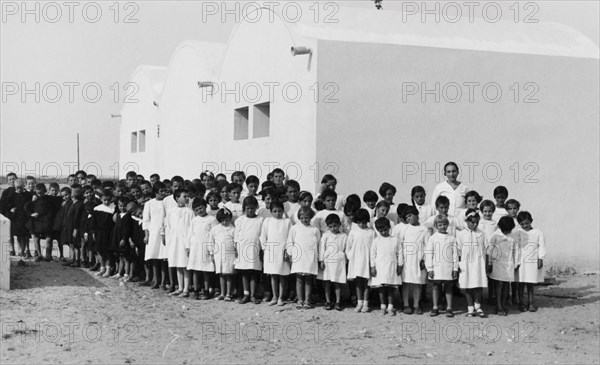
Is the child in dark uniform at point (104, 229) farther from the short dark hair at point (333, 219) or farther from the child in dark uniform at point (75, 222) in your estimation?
the short dark hair at point (333, 219)

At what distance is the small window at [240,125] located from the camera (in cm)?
1280

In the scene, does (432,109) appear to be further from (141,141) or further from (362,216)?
(141,141)

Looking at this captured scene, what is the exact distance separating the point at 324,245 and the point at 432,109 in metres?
3.43

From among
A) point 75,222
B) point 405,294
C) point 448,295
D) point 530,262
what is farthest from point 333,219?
point 75,222

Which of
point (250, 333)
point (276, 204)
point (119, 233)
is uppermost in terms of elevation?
point (276, 204)

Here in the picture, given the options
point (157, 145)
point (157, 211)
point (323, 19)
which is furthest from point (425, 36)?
point (157, 145)

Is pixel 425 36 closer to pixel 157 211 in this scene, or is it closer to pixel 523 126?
pixel 523 126

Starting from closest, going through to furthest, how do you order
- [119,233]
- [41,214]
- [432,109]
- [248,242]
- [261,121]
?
1. [248,242]
2. [119,233]
3. [432,109]
4. [41,214]
5. [261,121]

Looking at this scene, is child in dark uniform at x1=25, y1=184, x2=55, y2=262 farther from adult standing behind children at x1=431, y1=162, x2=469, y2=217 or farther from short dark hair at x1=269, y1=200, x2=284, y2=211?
adult standing behind children at x1=431, y1=162, x2=469, y2=217

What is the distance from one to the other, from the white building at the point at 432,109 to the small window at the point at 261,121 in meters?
0.02

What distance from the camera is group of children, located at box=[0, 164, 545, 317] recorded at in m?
7.83

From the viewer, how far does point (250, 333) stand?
708 cm

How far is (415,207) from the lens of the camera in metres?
8.12

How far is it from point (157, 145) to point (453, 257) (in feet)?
38.4
